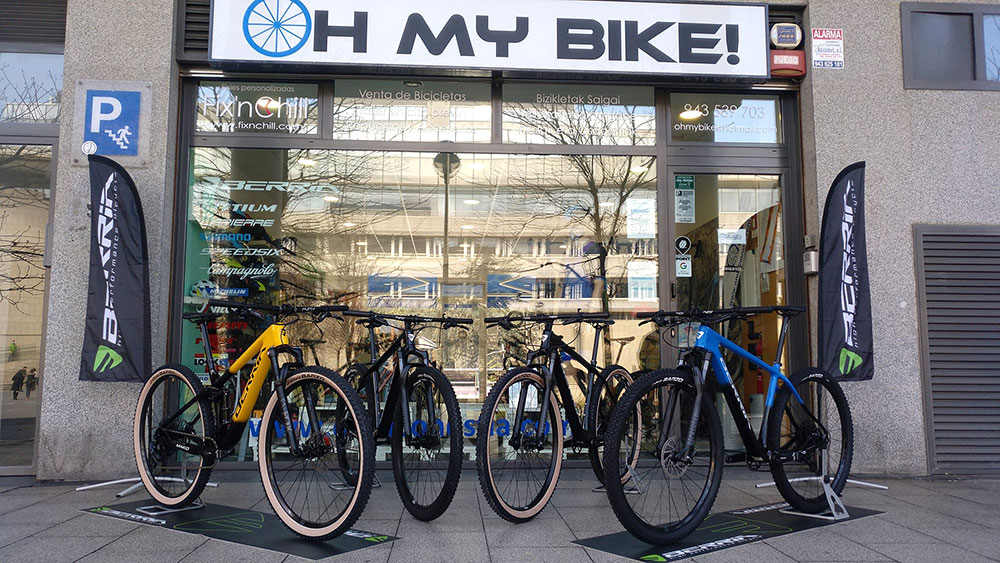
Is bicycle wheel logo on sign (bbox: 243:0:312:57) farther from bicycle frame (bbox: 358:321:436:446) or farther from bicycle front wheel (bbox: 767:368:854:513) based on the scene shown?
bicycle front wheel (bbox: 767:368:854:513)

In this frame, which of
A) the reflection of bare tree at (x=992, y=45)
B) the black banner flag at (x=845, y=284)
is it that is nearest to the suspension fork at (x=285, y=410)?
the black banner flag at (x=845, y=284)

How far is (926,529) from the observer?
3961 millimetres

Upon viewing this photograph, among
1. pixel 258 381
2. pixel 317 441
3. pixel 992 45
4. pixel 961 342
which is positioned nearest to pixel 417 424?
pixel 317 441

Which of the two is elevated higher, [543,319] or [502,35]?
[502,35]

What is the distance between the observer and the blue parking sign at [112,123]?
17.4 ft

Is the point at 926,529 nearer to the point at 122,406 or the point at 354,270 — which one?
the point at 354,270

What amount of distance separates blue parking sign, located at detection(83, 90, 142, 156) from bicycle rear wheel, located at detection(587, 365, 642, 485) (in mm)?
3944

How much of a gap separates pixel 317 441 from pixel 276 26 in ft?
11.3

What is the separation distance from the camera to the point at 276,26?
5410 millimetres

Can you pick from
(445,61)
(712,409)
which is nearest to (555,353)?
(712,409)

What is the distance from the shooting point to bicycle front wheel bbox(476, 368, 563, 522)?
374cm

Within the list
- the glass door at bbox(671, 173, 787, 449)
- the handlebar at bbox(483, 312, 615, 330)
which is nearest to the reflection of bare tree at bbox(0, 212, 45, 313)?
the handlebar at bbox(483, 312, 615, 330)

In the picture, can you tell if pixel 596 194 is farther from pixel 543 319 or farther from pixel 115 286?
pixel 115 286

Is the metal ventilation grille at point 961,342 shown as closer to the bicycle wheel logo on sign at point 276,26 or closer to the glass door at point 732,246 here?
the glass door at point 732,246
